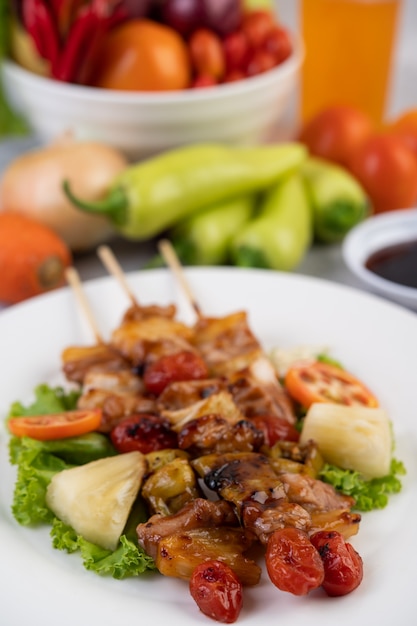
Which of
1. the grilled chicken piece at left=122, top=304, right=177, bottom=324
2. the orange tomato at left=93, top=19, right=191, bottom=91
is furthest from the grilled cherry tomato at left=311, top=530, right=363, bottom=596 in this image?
the orange tomato at left=93, top=19, right=191, bottom=91

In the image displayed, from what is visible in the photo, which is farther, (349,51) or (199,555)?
(349,51)

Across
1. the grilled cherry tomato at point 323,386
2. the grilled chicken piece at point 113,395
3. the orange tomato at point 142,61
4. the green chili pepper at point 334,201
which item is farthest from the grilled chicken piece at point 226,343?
the orange tomato at point 142,61

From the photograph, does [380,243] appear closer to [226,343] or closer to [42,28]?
[226,343]

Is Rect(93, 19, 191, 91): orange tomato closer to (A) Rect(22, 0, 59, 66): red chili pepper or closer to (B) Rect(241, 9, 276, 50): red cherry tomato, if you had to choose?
(A) Rect(22, 0, 59, 66): red chili pepper

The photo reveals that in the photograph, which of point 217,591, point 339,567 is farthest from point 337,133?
point 217,591

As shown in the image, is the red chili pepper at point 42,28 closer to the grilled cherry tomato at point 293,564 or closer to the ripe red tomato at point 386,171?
the ripe red tomato at point 386,171

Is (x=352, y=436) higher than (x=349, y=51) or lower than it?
lower
